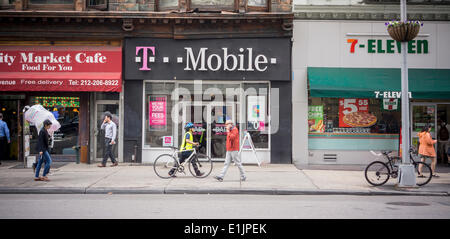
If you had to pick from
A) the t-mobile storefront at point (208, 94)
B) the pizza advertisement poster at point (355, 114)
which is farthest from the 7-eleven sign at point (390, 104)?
the t-mobile storefront at point (208, 94)

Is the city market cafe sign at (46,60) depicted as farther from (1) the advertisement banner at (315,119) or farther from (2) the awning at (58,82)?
→ (1) the advertisement banner at (315,119)

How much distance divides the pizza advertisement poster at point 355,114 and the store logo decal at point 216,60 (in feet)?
10.9

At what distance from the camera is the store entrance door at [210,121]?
15.7 meters

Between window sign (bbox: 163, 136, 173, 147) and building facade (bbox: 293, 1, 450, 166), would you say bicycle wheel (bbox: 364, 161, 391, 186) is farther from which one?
window sign (bbox: 163, 136, 173, 147)

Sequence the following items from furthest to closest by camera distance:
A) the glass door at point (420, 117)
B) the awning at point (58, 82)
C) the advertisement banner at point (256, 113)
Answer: the glass door at point (420, 117)
the advertisement banner at point (256, 113)
the awning at point (58, 82)

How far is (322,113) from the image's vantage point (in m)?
15.9

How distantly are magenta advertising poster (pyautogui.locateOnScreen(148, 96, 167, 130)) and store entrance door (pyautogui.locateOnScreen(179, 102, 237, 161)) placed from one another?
32.5 inches

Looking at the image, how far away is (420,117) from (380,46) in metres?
3.31

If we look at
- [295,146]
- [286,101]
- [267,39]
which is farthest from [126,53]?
[295,146]

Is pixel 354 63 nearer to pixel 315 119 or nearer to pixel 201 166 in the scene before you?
pixel 315 119

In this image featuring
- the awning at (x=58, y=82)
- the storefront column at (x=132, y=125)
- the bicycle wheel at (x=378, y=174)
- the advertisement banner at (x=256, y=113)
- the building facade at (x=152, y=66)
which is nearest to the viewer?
the bicycle wheel at (x=378, y=174)

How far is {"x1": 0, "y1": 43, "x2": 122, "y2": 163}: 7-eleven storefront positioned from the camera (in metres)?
15.0

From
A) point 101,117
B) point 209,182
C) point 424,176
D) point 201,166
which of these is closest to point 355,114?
point 424,176

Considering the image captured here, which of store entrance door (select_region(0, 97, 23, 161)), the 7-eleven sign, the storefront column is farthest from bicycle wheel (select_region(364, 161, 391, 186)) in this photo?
store entrance door (select_region(0, 97, 23, 161))
